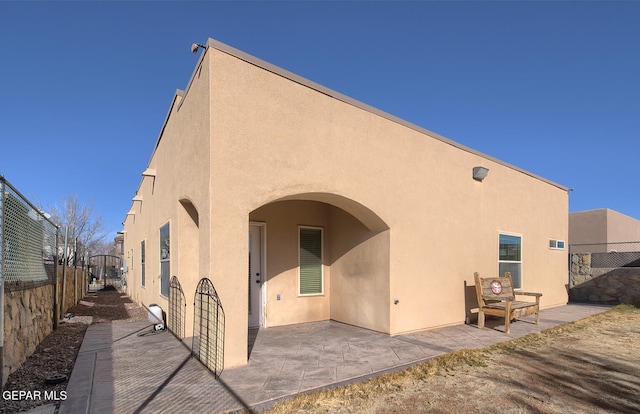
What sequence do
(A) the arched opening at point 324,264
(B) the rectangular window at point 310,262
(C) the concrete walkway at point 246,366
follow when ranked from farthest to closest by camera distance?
(B) the rectangular window at point 310,262 < (A) the arched opening at point 324,264 < (C) the concrete walkway at point 246,366

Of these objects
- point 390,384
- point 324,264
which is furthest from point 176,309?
point 390,384

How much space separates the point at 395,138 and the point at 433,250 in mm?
2440

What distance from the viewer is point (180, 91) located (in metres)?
7.26

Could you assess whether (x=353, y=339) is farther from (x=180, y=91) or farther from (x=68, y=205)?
(x=68, y=205)

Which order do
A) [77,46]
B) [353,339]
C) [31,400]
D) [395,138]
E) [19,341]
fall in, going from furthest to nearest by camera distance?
[77,46] → [395,138] → [353,339] → [19,341] → [31,400]

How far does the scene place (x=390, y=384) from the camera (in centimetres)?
428

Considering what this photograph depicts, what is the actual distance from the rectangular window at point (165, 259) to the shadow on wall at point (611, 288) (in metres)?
13.2

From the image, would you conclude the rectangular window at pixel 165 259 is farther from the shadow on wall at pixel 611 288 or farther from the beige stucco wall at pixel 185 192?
the shadow on wall at pixel 611 288

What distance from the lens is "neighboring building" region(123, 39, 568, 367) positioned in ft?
16.2

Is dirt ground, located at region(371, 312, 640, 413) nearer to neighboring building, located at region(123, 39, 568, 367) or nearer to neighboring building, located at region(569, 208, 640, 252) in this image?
neighboring building, located at region(123, 39, 568, 367)

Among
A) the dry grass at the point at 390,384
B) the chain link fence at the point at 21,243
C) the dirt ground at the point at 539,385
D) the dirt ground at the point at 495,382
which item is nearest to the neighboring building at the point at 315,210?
the dry grass at the point at 390,384

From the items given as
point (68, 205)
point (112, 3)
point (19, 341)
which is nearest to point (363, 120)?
point (112, 3)

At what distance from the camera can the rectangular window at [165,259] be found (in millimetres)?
7811

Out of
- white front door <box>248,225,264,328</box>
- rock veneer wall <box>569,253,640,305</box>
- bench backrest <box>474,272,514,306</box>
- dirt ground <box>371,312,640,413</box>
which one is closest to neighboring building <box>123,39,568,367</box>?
white front door <box>248,225,264,328</box>
